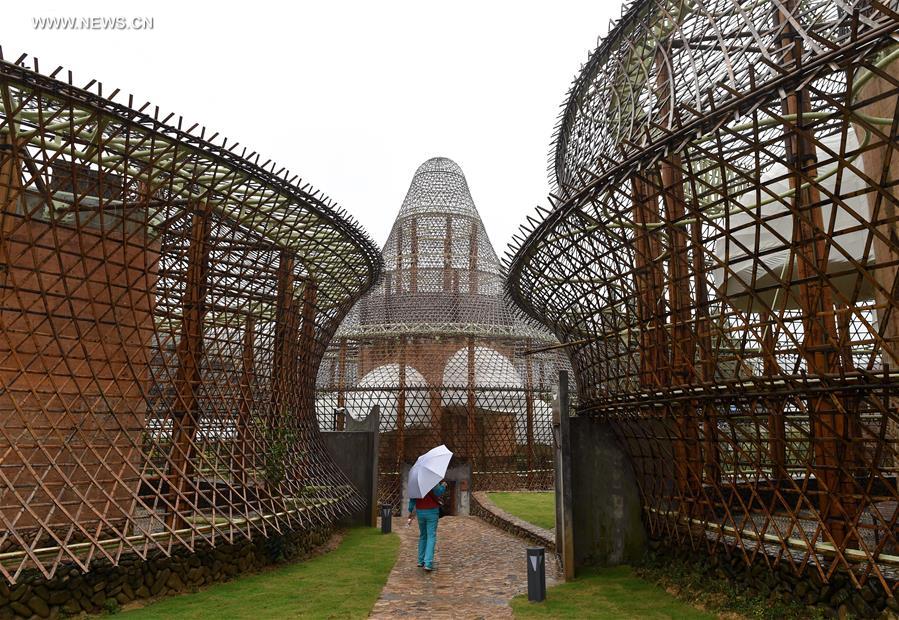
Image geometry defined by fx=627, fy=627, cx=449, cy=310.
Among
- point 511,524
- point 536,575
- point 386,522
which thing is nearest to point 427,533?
point 536,575

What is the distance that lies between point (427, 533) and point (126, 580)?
4.38 metres

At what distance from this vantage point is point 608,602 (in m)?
8.24

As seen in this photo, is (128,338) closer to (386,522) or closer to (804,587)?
(386,522)

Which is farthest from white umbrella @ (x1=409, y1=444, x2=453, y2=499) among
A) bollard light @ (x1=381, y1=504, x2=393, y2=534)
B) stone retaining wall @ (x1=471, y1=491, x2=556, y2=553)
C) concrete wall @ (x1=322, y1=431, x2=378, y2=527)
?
concrete wall @ (x1=322, y1=431, x2=378, y2=527)

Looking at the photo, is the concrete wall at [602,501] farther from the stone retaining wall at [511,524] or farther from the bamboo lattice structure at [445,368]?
the bamboo lattice structure at [445,368]

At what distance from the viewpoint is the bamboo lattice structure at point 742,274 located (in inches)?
232

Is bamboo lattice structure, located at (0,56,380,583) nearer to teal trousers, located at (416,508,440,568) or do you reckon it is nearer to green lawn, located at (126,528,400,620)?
green lawn, located at (126,528,400,620)

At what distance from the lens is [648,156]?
289 inches

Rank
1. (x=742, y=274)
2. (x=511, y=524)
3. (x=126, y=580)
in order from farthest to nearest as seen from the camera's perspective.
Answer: (x=511, y=524)
(x=742, y=274)
(x=126, y=580)

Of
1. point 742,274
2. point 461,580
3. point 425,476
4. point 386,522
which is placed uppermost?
point 742,274

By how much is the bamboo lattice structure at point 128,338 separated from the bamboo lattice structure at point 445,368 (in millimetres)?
12110

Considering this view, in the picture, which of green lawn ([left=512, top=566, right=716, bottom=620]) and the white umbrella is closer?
green lawn ([left=512, top=566, right=716, bottom=620])

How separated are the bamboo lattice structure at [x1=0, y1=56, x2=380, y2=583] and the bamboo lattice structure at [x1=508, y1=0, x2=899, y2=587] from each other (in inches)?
194

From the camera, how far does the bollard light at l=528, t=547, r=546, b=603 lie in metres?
8.20
